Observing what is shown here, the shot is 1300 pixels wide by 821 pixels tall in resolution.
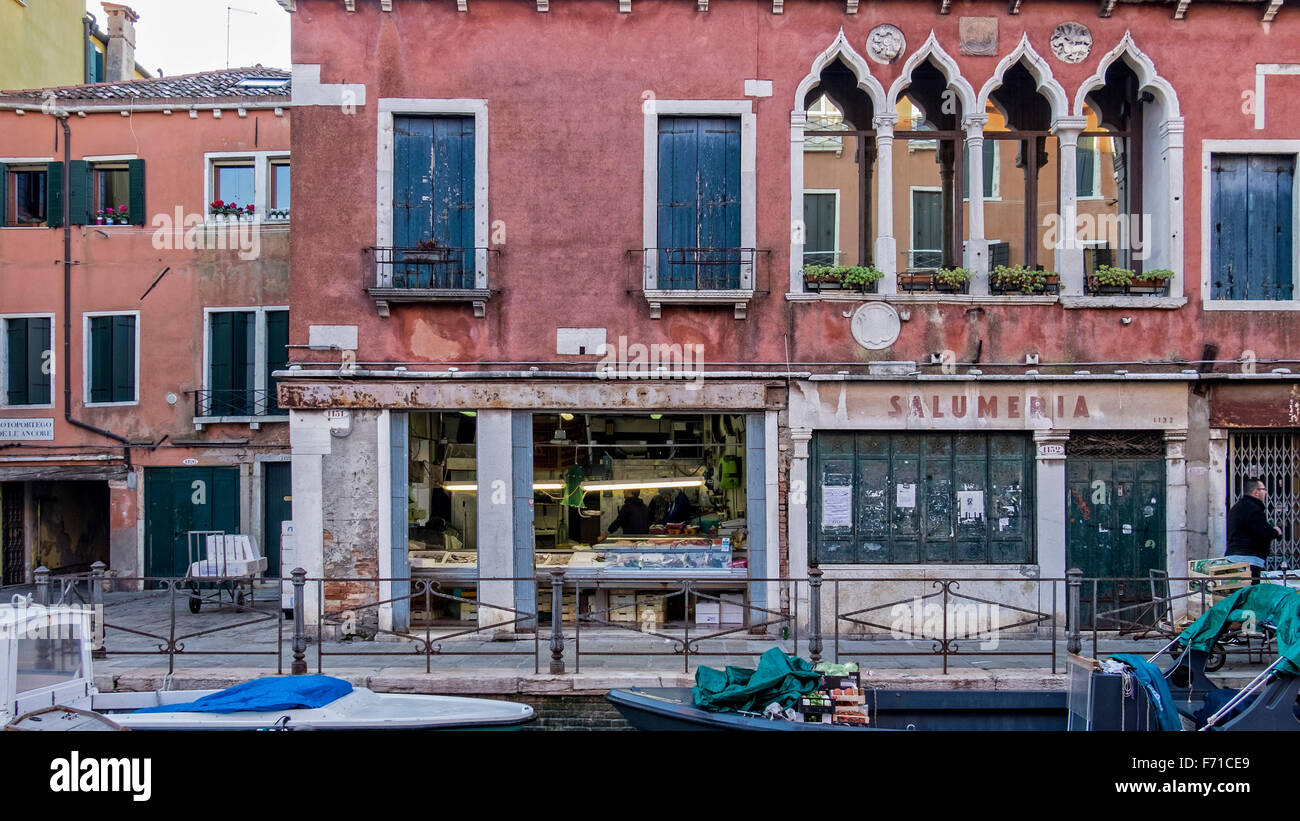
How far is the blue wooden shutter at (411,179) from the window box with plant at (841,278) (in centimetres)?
479

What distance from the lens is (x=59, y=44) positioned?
20234 mm

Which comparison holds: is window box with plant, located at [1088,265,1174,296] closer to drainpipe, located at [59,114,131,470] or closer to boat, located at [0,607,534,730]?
boat, located at [0,607,534,730]

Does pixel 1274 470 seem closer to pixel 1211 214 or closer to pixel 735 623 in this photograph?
pixel 1211 214

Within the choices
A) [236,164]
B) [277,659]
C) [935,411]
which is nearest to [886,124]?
[935,411]

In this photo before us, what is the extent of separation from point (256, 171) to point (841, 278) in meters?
10.8

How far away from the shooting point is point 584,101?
11.9 m

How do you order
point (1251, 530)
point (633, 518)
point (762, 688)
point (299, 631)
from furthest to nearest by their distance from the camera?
point (633, 518)
point (1251, 530)
point (299, 631)
point (762, 688)

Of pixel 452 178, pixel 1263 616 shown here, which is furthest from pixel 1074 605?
pixel 452 178

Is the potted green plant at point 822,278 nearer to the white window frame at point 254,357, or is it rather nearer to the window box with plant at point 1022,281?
the window box with plant at point 1022,281

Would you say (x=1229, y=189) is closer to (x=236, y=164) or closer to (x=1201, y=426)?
(x=1201, y=426)

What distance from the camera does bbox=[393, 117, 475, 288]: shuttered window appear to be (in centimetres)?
1195

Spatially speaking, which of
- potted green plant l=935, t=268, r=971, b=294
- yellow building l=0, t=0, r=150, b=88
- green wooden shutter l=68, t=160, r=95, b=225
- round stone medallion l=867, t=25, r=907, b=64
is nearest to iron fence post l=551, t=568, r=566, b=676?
potted green plant l=935, t=268, r=971, b=294
